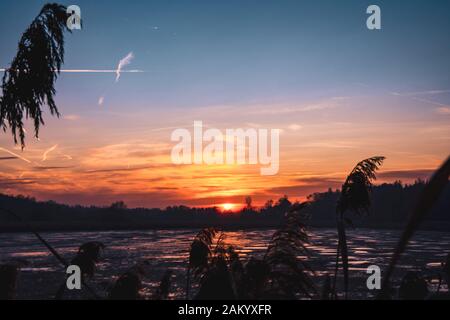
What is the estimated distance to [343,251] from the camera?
360cm

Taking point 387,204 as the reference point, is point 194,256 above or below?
above

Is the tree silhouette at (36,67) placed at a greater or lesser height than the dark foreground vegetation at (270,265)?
greater

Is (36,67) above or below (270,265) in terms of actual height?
above

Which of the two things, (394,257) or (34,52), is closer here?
(394,257)

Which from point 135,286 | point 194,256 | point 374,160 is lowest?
point 135,286

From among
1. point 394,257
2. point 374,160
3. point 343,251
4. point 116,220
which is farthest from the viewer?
point 116,220

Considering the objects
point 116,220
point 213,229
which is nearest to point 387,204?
point 116,220

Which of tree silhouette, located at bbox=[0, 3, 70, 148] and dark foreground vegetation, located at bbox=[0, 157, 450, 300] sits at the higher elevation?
tree silhouette, located at bbox=[0, 3, 70, 148]

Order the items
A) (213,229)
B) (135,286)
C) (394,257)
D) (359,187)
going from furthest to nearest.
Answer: (213,229), (135,286), (359,187), (394,257)
